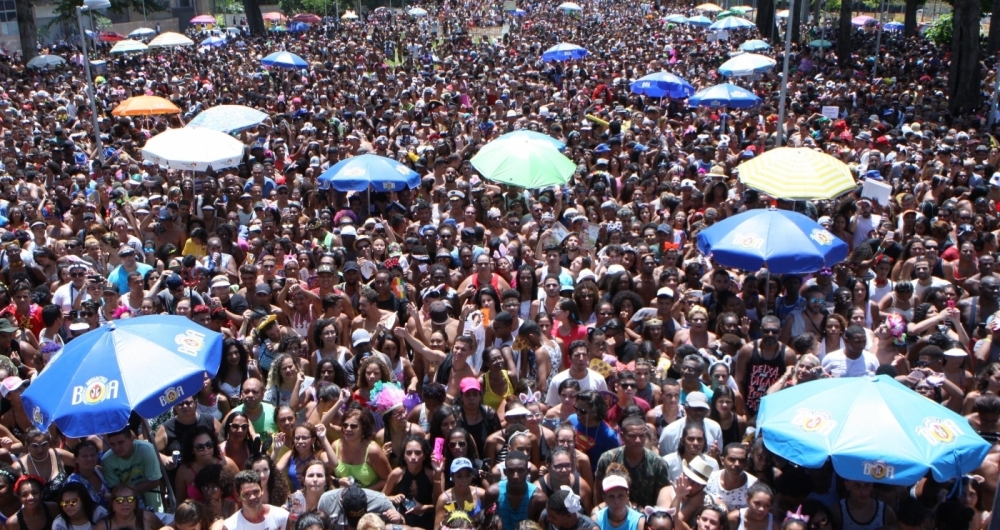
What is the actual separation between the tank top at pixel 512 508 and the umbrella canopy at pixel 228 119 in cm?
909

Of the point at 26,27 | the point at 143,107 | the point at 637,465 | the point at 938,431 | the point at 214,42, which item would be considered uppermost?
the point at 26,27

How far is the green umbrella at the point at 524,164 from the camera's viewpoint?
9.88 metres

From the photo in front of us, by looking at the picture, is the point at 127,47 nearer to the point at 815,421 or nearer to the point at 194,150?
the point at 194,150

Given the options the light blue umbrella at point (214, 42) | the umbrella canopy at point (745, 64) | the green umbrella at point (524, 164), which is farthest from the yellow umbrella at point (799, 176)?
the light blue umbrella at point (214, 42)

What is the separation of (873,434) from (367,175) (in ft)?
22.3

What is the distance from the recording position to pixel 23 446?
6.02m

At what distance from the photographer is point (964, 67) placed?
19.9 metres

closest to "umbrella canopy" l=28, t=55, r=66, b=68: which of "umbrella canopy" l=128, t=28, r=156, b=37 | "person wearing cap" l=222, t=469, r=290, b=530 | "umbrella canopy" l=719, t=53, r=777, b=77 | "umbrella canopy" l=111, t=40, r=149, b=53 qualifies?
"umbrella canopy" l=111, t=40, r=149, b=53

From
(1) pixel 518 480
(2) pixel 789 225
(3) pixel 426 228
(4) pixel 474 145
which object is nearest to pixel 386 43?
(4) pixel 474 145

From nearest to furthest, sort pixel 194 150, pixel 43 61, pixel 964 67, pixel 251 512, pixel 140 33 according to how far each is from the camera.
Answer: pixel 251 512, pixel 194 150, pixel 964 67, pixel 43 61, pixel 140 33

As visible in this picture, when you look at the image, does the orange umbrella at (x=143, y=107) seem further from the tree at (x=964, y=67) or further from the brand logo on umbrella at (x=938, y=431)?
the tree at (x=964, y=67)

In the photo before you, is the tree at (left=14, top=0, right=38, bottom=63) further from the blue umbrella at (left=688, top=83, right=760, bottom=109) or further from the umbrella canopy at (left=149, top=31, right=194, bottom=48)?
the blue umbrella at (left=688, top=83, right=760, bottom=109)

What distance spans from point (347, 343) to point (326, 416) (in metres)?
1.60

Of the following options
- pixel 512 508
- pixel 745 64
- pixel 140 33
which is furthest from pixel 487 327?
pixel 140 33
